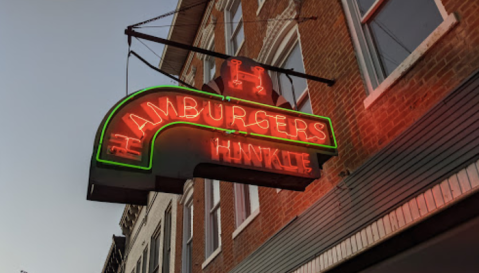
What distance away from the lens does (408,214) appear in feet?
13.3

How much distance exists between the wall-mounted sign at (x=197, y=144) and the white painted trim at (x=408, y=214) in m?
0.86

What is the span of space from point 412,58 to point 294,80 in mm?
3507

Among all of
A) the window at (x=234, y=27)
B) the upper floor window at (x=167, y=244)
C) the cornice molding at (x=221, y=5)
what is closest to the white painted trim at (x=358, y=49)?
the window at (x=234, y=27)

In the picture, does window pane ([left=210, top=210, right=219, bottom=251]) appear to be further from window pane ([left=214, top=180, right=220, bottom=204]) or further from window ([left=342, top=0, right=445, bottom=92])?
window ([left=342, top=0, right=445, bottom=92])

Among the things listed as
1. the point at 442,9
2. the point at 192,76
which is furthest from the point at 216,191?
the point at 442,9

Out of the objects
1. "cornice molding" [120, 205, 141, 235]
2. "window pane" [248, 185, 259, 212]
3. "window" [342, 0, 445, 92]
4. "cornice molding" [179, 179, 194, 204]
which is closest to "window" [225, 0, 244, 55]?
"window pane" [248, 185, 259, 212]

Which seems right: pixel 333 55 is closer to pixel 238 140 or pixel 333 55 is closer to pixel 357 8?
pixel 357 8

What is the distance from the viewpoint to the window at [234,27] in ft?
39.4

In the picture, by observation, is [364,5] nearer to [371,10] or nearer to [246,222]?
[371,10]

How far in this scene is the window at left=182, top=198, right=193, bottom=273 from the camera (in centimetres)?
1300

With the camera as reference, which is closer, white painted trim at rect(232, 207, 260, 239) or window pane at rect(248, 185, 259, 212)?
Result: white painted trim at rect(232, 207, 260, 239)

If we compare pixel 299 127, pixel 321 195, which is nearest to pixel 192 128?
pixel 299 127

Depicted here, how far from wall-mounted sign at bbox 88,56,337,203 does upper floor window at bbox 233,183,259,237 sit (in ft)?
12.2

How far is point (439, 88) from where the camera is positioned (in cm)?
432
